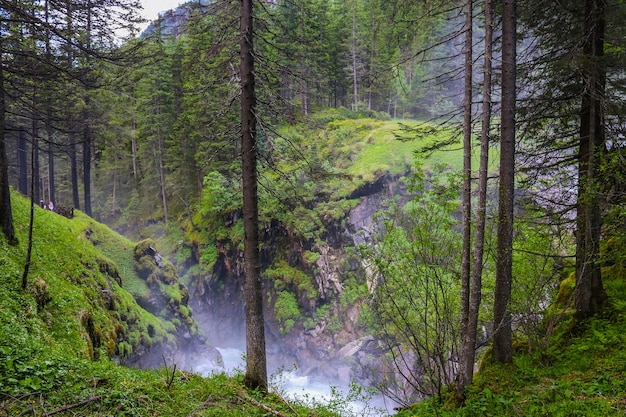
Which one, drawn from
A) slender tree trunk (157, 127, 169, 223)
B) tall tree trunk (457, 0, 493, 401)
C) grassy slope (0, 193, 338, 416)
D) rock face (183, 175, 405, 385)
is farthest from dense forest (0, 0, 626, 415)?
grassy slope (0, 193, 338, 416)

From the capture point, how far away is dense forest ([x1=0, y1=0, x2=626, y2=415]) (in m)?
6.25

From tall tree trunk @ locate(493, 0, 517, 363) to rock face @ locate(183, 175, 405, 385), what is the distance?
11.2 metres

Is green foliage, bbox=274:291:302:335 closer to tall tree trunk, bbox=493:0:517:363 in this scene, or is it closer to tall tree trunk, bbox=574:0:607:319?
tall tree trunk, bbox=493:0:517:363

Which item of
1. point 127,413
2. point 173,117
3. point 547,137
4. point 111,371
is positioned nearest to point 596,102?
point 547,137

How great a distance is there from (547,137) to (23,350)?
405 inches

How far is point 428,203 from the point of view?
6.15m

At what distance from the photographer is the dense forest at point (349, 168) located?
246 inches

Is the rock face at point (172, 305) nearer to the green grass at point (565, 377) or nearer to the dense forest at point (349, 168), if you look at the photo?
the dense forest at point (349, 168)

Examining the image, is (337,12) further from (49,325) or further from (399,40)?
(49,325)

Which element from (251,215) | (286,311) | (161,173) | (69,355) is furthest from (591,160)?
(161,173)

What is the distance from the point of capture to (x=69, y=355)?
21.7 ft

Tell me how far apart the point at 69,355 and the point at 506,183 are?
8321 millimetres

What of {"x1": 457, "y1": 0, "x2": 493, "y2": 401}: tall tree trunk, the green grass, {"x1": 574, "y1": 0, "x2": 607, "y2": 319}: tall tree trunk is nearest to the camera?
the green grass

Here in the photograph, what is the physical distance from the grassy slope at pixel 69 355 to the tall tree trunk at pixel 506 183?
3.45 m
